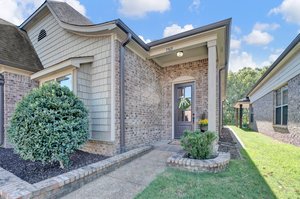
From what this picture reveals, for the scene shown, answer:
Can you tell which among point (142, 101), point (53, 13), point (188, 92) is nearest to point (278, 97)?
point (188, 92)

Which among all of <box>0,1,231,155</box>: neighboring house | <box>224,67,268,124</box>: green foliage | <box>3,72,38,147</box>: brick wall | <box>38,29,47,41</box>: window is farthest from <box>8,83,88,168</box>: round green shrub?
<box>224,67,268,124</box>: green foliage

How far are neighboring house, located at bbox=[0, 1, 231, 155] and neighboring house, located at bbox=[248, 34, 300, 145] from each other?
246cm

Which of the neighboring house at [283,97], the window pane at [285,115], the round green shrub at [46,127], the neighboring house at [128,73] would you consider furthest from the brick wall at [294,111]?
the round green shrub at [46,127]

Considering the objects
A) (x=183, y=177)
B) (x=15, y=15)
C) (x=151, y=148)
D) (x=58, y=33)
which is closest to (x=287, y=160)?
(x=183, y=177)

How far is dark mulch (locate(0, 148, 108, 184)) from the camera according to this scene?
3.40 m

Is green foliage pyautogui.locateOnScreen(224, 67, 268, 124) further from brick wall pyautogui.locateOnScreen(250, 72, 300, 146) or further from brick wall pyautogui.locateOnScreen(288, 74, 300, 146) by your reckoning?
brick wall pyautogui.locateOnScreen(288, 74, 300, 146)

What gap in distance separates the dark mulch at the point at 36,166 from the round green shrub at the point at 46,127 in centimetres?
23

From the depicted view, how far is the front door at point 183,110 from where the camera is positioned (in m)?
7.02

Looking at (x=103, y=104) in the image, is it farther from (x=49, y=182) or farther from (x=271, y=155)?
(x=271, y=155)

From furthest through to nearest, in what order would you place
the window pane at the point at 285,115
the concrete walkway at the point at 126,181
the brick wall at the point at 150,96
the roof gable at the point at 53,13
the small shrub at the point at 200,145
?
the window pane at the point at 285,115, the roof gable at the point at 53,13, the brick wall at the point at 150,96, the small shrub at the point at 200,145, the concrete walkway at the point at 126,181

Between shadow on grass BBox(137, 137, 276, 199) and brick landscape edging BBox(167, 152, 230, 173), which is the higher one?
brick landscape edging BBox(167, 152, 230, 173)

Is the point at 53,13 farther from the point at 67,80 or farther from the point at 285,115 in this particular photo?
the point at 285,115

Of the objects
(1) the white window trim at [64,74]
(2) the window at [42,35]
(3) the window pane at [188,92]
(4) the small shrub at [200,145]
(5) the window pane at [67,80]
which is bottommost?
(4) the small shrub at [200,145]

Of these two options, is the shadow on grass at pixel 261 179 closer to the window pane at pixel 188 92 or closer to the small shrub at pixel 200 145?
the small shrub at pixel 200 145
